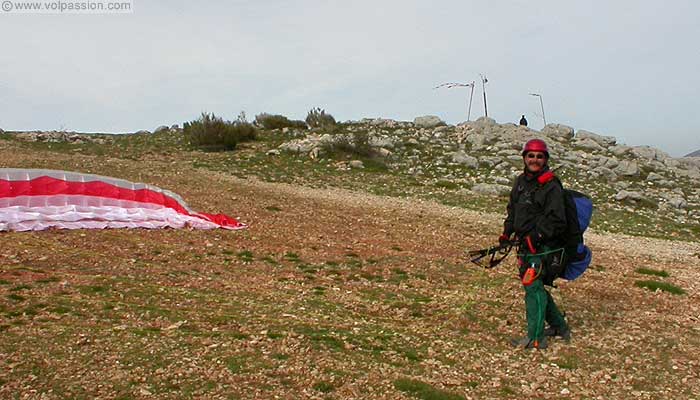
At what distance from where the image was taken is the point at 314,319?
6352 mm

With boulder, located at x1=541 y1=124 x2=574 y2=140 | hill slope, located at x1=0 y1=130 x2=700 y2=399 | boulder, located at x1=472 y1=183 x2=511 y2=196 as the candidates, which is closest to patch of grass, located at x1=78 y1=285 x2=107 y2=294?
hill slope, located at x1=0 y1=130 x2=700 y2=399

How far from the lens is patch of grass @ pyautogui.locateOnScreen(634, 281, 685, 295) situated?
8275mm

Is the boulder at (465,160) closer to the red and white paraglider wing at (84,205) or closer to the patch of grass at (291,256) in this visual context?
the red and white paraglider wing at (84,205)

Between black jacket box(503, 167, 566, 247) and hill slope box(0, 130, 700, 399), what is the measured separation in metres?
1.12

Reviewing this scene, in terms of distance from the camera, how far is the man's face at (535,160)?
17.4 feet

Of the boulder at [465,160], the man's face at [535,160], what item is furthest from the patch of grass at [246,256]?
the boulder at [465,160]

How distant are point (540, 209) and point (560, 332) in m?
1.43

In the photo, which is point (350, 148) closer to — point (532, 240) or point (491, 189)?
point (491, 189)

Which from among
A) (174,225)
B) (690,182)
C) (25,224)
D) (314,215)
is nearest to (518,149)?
(690,182)

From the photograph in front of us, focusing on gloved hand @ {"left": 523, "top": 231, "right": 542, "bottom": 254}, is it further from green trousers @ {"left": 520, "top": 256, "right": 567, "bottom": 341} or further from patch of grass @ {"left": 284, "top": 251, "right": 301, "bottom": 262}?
patch of grass @ {"left": 284, "top": 251, "right": 301, "bottom": 262}

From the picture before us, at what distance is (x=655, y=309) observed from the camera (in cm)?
740

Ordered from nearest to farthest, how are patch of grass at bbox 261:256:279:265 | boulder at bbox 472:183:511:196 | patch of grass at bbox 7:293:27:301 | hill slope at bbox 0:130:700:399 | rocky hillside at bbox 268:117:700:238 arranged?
hill slope at bbox 0:130:700:399
patch of grass at bbox 7:293:27:301
patch of grass at bbox 261:256:279:265
boulder at bbox 472:183:511:196
rocky hillside at bbox 268:117:700:238

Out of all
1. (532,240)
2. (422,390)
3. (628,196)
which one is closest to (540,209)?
(532,240)

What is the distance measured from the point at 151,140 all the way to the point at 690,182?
2082 cm
